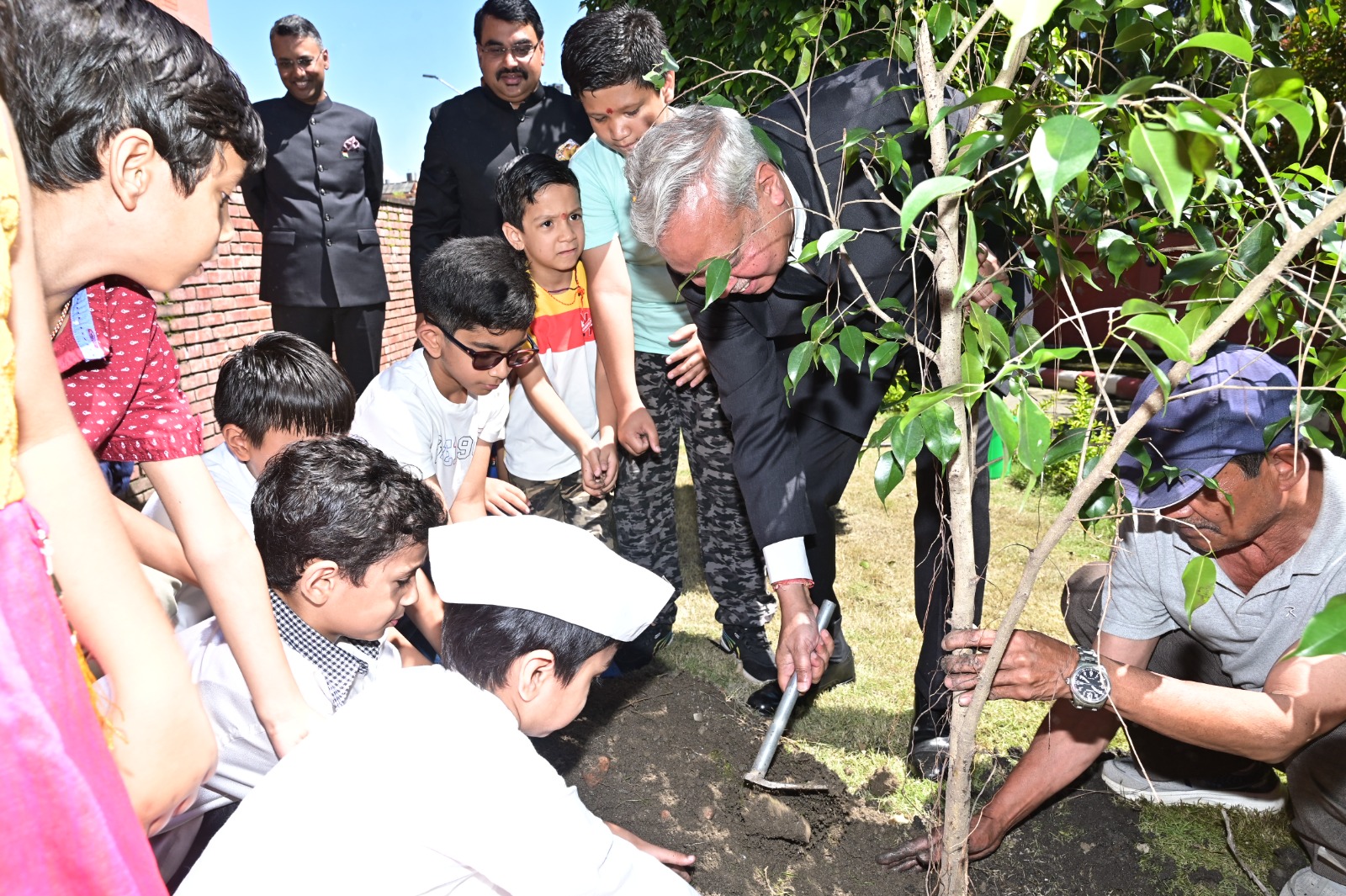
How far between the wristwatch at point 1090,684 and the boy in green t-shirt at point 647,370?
155 centimetres

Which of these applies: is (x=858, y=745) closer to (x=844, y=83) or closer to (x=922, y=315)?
(x=922, y=315)

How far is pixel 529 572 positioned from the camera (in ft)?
5.45

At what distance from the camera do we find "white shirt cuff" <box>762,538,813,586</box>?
7.72ft

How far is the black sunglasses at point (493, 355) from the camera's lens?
2.90 metres

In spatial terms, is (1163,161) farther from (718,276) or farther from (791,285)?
(791,285)

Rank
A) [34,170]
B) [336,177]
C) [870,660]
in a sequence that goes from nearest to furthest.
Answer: [34,170] < [870,660] < [336,177]

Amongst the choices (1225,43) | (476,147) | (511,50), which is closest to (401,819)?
(1225,43)

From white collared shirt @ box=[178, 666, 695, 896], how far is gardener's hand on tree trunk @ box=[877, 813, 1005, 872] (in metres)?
1.07

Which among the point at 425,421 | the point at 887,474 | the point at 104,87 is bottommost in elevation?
the point at 425,421

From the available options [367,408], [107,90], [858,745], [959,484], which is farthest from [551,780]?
[367,408]

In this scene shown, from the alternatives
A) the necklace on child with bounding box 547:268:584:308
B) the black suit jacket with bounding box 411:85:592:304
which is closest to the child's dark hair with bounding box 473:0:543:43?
the black suit jacket with bounding box 411:85:592:304

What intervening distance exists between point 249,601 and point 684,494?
406 centimetres

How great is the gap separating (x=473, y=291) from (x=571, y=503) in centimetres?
91

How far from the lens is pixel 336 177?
4.85 metres
